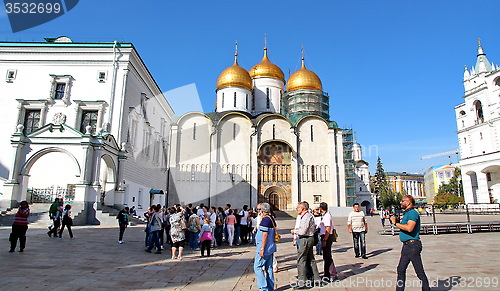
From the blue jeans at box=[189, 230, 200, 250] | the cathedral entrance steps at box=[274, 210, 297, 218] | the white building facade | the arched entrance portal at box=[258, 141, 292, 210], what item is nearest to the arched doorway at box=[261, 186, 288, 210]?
the arched entrance portal at box=[258, 141, 292, 210]

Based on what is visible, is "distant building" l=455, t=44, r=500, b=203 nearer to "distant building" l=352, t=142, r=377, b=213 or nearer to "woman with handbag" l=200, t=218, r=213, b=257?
"distant building" l=352, t=142, r=377, b=213

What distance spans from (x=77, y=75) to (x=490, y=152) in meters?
44.3

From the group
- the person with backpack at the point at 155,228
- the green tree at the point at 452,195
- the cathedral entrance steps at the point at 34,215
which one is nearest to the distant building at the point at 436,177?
the green tree at the point at 452,195

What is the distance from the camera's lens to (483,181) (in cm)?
3819

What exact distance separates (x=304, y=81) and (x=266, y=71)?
587 cm

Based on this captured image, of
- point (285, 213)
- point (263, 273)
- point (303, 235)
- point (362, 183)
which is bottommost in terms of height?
point (263, 273)

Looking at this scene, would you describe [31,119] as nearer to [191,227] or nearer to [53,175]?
[53,175]

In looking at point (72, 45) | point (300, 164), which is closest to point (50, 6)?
point (72, 45)

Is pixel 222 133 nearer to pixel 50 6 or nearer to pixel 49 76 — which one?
pixel 49 76

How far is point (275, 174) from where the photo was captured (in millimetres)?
34312

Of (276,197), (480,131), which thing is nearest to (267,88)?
(276,197)

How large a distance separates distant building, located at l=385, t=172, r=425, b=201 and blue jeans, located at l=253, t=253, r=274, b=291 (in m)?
98.3

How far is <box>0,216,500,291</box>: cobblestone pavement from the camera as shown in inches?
213

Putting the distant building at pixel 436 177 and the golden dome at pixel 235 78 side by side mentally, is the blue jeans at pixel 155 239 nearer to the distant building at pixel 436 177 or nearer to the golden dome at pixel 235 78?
the golden dome at pixel 235 78
